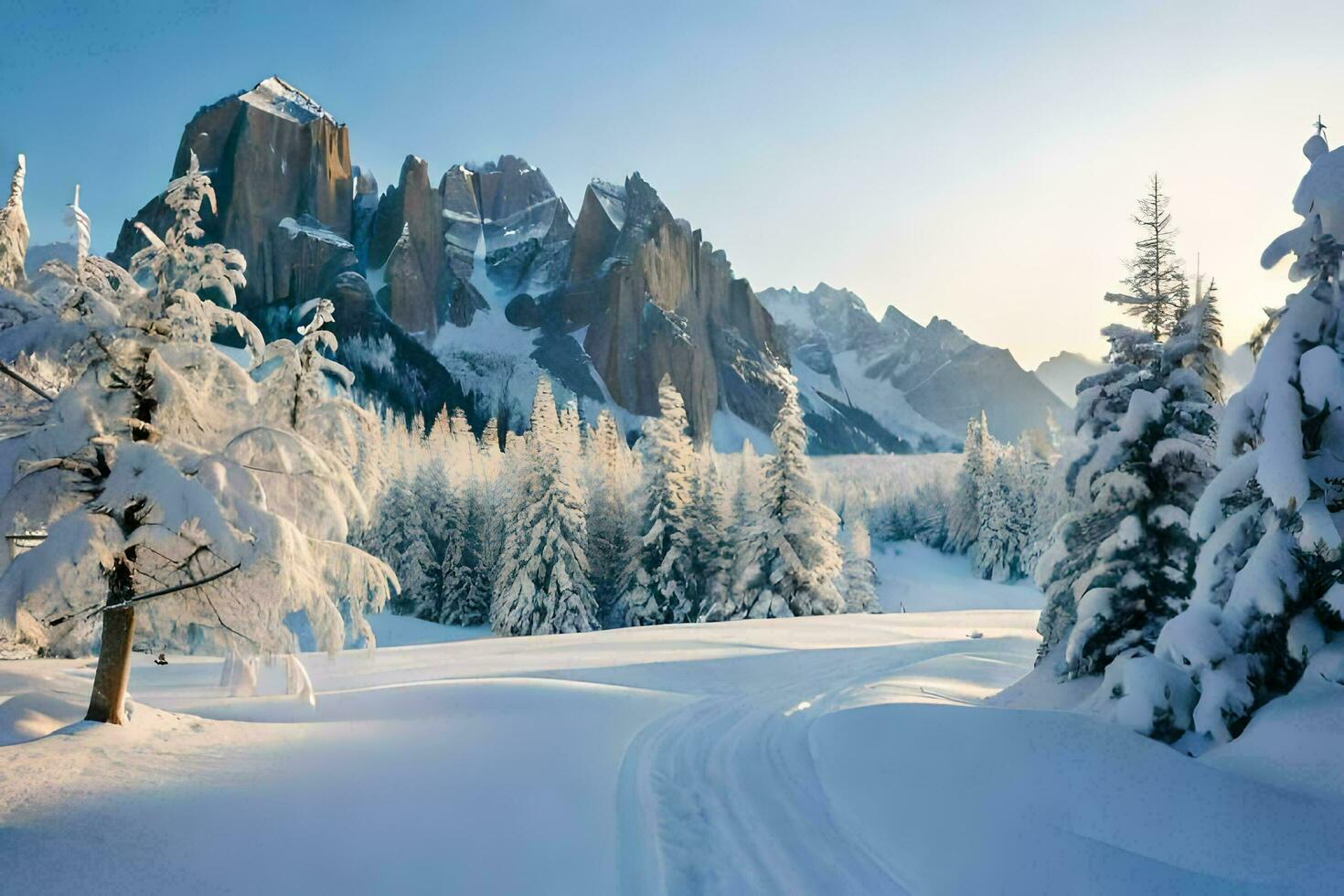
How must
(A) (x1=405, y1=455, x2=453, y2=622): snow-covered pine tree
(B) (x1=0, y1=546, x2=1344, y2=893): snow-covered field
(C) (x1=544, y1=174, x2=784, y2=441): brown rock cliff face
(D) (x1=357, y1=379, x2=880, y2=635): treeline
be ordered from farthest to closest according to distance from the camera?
(C) (x1=544, y1=174, x2=784, y2=441): brown rock cliff face
(A) (x1=405, y1=455, x2=453, y2=622): snow-covered pine tree
(D) (x1=357, y1=379, x2=880, y2=635): treeline
(B) (x1=0, y1=546, x2=1344, y2=893): snow-covered field

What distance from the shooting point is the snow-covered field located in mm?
4652

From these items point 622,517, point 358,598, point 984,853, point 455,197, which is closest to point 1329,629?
point 984,853

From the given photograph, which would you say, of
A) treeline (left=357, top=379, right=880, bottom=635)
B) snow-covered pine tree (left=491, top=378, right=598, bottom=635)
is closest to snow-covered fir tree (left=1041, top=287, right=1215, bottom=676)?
treeline (left=357, top=379, right=880, bottom=635)

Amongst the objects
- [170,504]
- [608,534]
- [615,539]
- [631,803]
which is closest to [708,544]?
[615,539]

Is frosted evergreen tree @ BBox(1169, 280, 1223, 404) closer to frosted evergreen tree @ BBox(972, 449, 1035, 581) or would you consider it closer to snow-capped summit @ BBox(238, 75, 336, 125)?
frosted evergreen tree @ BBox(972, 449, 1035, 581)

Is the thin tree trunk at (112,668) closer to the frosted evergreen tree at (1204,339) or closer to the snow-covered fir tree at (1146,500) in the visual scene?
the snow-covered fir tree at (1146,500)

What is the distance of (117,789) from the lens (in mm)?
5352

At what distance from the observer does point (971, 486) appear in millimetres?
62000

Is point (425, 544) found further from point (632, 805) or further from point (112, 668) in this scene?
point (632, 805)

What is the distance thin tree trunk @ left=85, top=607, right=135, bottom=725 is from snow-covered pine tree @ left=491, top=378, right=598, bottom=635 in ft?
79.0

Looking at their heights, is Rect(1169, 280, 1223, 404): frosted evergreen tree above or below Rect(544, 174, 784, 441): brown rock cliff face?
below

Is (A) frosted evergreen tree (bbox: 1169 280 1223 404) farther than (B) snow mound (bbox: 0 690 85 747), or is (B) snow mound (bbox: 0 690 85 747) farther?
(A) frosted evergreen tree (bbox: 1169 280 1223 404)

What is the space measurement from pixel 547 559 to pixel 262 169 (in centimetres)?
12227

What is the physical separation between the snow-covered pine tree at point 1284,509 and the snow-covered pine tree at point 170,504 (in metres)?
8.44
